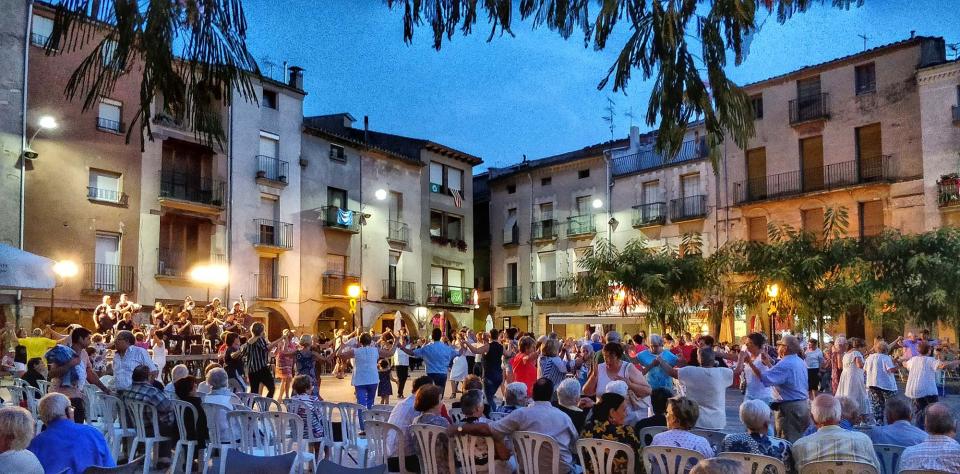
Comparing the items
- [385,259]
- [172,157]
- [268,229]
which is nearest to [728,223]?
[385,259]

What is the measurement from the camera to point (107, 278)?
2650 centimetres

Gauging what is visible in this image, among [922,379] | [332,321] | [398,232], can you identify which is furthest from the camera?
[398,232]

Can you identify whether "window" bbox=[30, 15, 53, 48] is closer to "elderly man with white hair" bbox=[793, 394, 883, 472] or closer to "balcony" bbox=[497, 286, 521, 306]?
"elderly man with white hair" bbox=[793, 394, 883, 472]

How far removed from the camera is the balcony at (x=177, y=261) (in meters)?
28.1

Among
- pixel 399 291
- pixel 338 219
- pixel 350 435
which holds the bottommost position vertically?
pixel 350 435

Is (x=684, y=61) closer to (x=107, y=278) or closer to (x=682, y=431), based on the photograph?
(x=682, y=431)

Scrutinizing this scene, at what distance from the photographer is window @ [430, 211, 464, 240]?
4112 cm

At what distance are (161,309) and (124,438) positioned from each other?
43.3 feet

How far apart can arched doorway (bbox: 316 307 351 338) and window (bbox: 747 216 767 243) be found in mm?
16078

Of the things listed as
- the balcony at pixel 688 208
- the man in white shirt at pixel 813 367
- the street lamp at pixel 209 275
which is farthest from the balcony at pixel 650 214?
the man in white shirt at pixel 813 367

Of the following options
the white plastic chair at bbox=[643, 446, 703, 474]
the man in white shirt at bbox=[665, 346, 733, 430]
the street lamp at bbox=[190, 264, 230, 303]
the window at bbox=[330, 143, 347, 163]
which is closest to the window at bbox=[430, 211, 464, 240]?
the window at bbox=[330, 143, 347, 163]

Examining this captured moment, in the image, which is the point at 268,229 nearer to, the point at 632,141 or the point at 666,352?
the point at 632,141

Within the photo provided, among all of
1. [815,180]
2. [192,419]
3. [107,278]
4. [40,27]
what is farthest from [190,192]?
[192,419]

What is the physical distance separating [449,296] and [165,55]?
37.4 metres
